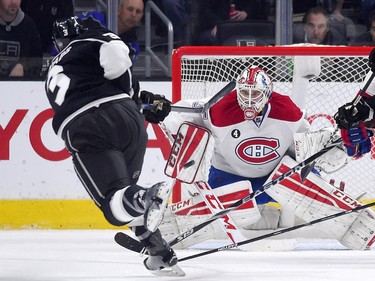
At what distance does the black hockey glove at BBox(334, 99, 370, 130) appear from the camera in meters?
4.40

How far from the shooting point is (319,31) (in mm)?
5988

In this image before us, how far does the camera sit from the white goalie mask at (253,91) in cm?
497

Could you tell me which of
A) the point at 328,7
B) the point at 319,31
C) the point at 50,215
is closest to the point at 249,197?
the point at 50,215

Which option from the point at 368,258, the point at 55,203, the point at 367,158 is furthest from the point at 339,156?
the point at 55,203

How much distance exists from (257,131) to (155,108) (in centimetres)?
81

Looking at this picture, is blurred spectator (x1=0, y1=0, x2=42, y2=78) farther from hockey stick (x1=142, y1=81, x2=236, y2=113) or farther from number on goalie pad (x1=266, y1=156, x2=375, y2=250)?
number on goalie pad (x1=266, y1=156, x2=375, y2=250)

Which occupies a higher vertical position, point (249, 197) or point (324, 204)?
point (249, 197)

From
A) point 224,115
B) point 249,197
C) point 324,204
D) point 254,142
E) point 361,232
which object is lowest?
point 361,232

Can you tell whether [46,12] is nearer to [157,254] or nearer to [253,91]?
[253,91]

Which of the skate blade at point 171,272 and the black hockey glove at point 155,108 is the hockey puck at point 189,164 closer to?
the black hockey glove at point 155,108

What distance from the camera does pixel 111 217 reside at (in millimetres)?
4023

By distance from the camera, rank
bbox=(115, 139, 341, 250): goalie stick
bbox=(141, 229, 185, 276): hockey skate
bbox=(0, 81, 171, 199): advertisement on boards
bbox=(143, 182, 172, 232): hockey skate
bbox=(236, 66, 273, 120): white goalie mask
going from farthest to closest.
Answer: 1. bbox=(0, 81, 171, 199): advertisement on boards
2. bbox=(236, 66, 273, 120): white goalie mask
3. bbox=(115, 139, 341, 250): goalie stick
4. bbox=(141, 229, 185, 276): hockey skate
5. bbox=(143, 182, 172, 232): hockey skate

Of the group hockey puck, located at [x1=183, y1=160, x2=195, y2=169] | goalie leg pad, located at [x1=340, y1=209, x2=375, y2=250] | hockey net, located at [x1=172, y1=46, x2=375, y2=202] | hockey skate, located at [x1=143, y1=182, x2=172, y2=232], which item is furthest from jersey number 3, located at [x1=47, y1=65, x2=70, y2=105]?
goalie leg pad, located at [x1=340, y1=209, x2=375, y2=250]

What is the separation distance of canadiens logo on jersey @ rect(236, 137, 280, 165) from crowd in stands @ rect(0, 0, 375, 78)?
949 millimetres
